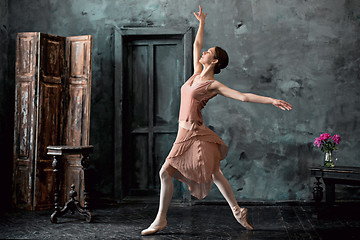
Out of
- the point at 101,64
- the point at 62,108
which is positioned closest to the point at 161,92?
the point at 101,64

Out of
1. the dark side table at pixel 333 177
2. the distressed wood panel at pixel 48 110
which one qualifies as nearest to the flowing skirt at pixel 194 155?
the dark side table at pixel 333 177

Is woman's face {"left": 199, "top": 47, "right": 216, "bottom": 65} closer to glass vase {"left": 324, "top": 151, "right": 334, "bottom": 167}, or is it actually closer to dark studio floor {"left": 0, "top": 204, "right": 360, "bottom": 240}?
dark studio floor {"left": 0, "top": 204, "right": 360, "bottom": 240}

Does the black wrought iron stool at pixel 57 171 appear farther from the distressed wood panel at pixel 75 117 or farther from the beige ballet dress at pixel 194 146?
the beige ballet dress at pixel 194 146

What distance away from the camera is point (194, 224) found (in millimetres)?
4289

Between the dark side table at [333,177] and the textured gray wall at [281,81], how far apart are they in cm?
63

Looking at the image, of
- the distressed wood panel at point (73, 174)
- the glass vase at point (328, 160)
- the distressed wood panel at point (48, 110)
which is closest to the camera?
the glass vase at point (328, 160)

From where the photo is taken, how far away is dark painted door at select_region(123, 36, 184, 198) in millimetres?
5703

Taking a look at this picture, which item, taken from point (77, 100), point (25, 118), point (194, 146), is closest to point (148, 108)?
point (77, 100)

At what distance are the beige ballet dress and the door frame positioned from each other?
5.62ft

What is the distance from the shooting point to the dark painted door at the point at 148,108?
5703 mm

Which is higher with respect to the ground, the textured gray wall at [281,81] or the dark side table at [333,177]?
the textured gray wall at [281,81]

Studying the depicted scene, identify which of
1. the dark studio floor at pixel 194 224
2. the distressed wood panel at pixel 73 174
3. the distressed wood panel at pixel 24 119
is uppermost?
the distressed wood panel at pixel 24 119

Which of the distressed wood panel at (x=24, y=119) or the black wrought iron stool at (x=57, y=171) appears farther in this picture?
the distressed wood panel at (x=24, y=119)

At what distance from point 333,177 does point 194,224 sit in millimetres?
1816
